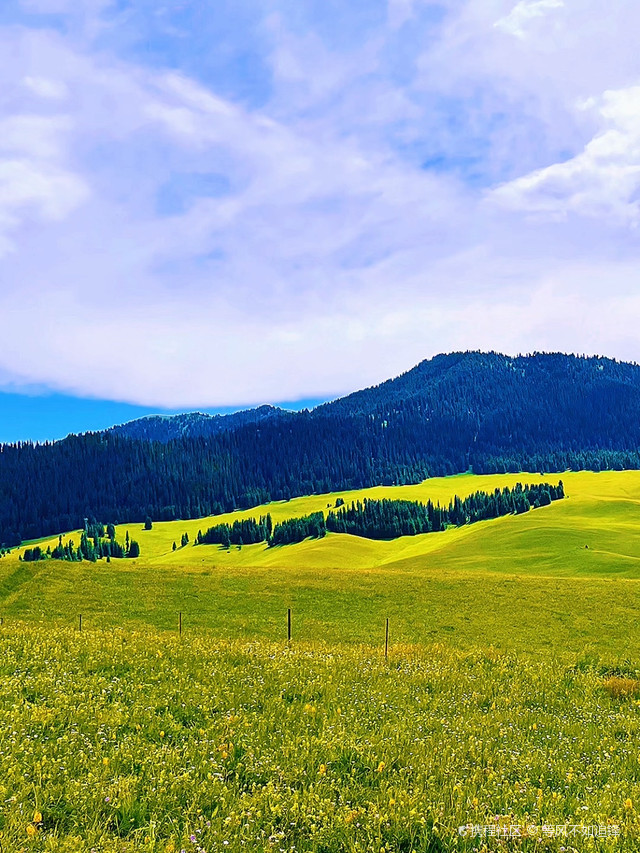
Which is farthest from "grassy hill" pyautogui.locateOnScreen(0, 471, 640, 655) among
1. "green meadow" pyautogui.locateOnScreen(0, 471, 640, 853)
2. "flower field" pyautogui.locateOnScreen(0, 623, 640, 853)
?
"flower field" pyautogui.locateOnScreen(0, 623, 640, 853)

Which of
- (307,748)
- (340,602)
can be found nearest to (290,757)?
(307,748)

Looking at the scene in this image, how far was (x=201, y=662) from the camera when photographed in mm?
13570

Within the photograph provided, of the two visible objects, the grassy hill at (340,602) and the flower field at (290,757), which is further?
the grassy hill at (340,602)

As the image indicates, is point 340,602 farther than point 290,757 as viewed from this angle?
Yes

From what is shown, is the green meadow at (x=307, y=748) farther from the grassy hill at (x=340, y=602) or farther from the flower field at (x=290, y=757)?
the grassy hill at (x=340, y=602)

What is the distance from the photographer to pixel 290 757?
8.66m

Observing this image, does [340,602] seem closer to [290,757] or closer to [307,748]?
[307,748]

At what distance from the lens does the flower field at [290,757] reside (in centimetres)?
668

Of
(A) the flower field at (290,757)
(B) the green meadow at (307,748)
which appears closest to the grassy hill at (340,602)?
(B) the green meadow at (307,748)

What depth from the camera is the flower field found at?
21.9ft

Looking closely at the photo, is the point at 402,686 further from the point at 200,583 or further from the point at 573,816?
the point at 200,583

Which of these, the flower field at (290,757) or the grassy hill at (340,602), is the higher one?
the flower field at (290,757)

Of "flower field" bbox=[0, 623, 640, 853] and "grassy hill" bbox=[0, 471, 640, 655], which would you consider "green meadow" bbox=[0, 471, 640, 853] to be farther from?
"grassy hill" bbox=[0, 471, 640, 655]

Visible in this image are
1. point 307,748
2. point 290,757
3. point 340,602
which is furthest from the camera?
point 340,602
